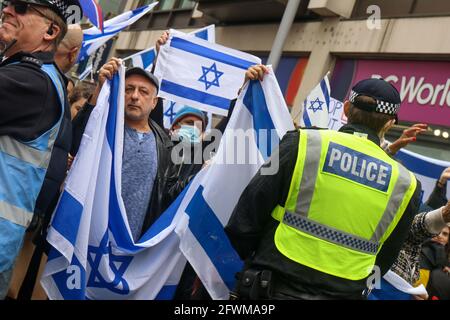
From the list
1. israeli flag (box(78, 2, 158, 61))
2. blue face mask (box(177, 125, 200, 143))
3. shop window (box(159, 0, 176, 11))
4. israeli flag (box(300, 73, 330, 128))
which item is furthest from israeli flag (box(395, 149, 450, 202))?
shop window (box(159, 0, 176, 11))

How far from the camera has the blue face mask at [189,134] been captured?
3.53m

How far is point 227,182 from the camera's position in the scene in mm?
2832

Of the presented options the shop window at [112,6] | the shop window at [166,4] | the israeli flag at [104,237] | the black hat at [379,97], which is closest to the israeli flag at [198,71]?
the israeli flag at [104,237]

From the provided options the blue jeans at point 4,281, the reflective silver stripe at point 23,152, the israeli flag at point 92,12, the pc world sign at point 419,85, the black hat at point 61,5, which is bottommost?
the blue jeans at point 4,281

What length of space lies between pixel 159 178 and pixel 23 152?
111cm

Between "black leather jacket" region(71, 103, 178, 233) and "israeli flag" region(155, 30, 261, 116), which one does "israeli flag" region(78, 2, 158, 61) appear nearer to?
"israeli flag" region(155, 30, 261, 116)

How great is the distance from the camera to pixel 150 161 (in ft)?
9.99

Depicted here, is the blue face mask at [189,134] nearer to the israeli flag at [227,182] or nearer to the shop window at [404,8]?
the israeli flag at [227,182]

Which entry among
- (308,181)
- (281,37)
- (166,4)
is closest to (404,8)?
(281,37)

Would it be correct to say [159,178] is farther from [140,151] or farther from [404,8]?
[404,8]

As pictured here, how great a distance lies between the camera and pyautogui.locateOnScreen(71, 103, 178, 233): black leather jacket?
2.94 m

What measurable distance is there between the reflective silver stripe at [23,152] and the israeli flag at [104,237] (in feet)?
1.99

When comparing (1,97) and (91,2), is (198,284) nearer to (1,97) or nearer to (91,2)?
(1,97)
